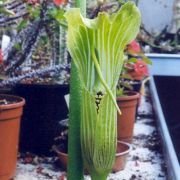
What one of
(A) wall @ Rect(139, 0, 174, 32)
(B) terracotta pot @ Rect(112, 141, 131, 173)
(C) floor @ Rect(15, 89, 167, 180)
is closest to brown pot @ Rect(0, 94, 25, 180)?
(C) floor @ Rect(15, 89, 167, 180)

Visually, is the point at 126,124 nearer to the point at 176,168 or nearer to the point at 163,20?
the point at 176,168

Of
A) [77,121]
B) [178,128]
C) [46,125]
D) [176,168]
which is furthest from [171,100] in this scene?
[77,121]

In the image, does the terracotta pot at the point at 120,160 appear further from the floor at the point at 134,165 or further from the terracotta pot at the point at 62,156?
the terracotta pot at the point at 62,156

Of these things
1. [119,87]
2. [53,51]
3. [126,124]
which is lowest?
[126,124]

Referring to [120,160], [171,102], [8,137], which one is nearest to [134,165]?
[120,160]

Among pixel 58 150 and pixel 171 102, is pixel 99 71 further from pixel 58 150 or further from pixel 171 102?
pixel 171 102

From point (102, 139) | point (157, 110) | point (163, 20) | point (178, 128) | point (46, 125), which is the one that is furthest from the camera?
point (163, 20)

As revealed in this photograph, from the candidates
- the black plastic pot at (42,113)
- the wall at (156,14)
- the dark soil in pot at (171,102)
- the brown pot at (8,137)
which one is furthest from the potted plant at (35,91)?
the wall at (156,14)
